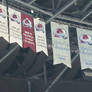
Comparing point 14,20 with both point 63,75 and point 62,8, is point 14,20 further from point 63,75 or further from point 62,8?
point 63,75

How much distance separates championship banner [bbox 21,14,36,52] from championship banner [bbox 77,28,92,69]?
378cm

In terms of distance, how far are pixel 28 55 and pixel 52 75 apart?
11.6 ft

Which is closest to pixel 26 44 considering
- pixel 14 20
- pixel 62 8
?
pixel 14 20

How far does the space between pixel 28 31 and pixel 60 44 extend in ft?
8.01

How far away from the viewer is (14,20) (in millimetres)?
19344

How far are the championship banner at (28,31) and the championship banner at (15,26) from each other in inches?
13.1

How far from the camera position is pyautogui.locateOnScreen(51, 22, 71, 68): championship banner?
20.7 metres

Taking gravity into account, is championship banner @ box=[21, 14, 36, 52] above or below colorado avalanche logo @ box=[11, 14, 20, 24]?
below

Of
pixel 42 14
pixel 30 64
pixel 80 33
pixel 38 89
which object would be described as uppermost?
pixel 42 14

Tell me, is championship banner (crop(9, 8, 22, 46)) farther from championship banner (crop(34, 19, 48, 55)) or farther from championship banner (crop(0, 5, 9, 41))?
championship banner (crop(34, 19, 48, 55))

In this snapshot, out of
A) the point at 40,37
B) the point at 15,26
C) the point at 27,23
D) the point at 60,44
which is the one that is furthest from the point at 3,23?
the point at 60,44

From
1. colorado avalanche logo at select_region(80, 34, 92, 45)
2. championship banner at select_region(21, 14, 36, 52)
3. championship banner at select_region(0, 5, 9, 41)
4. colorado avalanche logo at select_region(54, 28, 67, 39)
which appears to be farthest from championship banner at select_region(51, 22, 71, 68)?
championship banner at select_region(0, 5, 9, 41)

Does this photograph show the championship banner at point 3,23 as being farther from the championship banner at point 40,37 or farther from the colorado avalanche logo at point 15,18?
the championship banner at point 40,37

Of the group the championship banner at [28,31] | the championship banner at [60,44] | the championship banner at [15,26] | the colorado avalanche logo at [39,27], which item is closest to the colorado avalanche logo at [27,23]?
the championship banner at [28,31]
